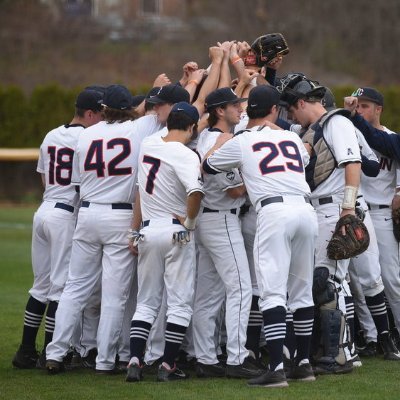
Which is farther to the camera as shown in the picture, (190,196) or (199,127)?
(199,127)

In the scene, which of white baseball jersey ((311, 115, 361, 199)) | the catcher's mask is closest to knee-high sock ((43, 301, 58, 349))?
white baseball jersey ((311, 115, 361, 199))

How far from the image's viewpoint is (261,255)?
738cm

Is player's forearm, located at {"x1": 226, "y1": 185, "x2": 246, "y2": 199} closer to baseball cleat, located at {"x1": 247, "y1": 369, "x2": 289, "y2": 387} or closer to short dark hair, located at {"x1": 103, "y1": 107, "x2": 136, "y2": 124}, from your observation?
short dark hair, located at {"x1": 103, "y1": 107, "x2": 136, "y2": 124}

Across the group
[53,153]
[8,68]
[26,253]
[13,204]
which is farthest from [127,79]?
[53,153]

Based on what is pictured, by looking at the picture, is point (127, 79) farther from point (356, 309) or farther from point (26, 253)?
point (356, 309)

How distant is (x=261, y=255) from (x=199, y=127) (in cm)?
147

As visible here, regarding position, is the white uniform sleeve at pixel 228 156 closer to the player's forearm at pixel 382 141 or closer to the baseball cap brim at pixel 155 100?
the baseball cap brim at pixel 155 100

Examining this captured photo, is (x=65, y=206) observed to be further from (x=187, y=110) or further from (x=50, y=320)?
(x=187, y=110)

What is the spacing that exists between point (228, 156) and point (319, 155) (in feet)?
3.10

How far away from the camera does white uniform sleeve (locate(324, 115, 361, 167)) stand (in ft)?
25.5

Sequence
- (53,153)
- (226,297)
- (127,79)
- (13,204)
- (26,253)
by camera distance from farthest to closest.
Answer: (127,79), (13,204), (26,253), (53,153), (226,297)

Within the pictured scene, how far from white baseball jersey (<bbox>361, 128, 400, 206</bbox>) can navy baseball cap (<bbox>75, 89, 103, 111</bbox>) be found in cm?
243

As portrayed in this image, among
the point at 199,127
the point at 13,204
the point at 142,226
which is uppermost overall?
the point at 199,127

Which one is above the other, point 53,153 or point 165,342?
point 53,153
